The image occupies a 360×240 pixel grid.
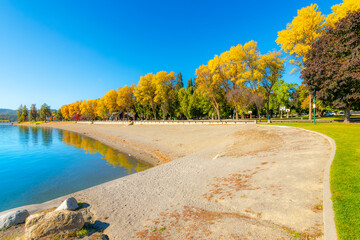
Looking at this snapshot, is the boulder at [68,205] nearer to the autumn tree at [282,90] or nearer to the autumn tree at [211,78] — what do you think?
the autumn tree at [211,78]

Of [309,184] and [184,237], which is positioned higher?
[309,184]

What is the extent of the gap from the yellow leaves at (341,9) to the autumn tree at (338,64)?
2821mm

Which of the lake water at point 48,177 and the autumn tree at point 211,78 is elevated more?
the autumn tree at point 211,78

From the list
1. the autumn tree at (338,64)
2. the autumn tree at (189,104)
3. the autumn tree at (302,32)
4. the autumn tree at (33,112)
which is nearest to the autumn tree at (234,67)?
the autumn tree at (302,32)

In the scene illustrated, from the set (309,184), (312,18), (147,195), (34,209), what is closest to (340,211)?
(309,184)

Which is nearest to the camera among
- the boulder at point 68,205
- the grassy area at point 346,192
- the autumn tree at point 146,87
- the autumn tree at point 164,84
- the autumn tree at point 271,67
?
the grassy area at point 346,192

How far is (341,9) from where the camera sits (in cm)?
2147

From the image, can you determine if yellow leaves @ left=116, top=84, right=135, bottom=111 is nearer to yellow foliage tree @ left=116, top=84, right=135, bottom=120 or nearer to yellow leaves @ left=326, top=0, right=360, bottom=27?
yellow foliage tree @ left=116, top=84, right=135, bottom=120

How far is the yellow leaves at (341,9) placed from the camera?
20344 millimetres

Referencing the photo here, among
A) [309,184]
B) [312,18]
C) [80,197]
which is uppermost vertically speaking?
[312,18]

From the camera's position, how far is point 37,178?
13.0m

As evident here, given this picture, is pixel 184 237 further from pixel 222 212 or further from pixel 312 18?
pixel 312 18

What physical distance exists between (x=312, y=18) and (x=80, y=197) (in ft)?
111

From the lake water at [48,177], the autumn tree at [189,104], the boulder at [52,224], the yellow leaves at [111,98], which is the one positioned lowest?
the lake water at [48,177]
